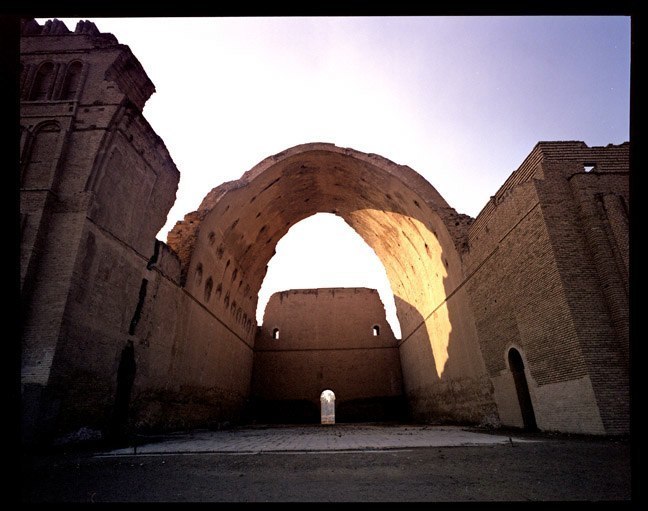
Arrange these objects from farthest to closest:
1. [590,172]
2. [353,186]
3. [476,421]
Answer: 1. [353,186]
2. [476,421]
3. [590,172]

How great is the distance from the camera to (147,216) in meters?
9.65

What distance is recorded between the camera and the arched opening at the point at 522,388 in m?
8.42

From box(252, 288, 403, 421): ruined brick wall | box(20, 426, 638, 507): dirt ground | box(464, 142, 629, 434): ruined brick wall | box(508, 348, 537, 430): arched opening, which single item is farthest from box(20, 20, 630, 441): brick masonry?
box(252, 288, 403, 421): ruined brick wall

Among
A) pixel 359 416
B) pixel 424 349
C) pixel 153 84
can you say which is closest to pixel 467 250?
pixel 424 349

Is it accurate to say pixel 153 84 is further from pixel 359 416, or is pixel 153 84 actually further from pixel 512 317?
pixel 359 416

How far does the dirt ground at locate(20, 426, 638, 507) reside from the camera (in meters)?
2.90

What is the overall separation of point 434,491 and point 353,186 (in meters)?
14.0

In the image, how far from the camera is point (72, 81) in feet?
29.8

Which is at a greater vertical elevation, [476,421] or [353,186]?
[353,186]

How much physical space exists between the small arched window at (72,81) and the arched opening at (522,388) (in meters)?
13.6

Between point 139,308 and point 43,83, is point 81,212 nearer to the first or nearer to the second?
point 139,308

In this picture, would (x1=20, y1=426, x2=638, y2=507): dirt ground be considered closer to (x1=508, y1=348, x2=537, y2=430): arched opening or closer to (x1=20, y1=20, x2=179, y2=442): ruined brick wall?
(x1=20, y1=20, x2=179, y2=442): ruined brick wall

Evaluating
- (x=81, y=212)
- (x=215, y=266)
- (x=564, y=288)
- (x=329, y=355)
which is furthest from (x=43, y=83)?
(x=329, y=355)

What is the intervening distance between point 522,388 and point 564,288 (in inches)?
129
